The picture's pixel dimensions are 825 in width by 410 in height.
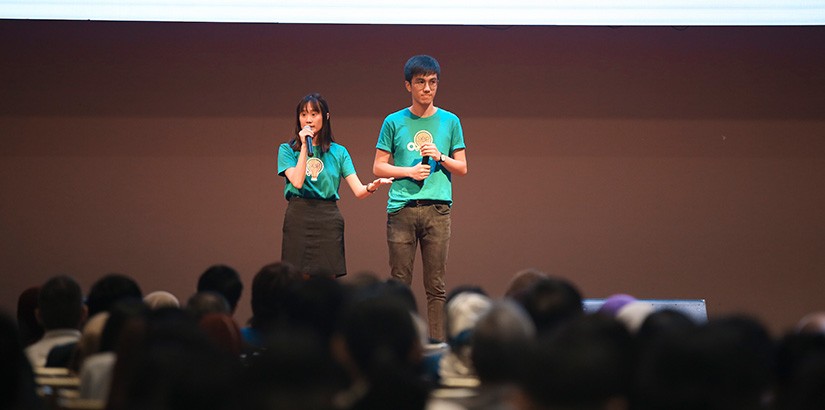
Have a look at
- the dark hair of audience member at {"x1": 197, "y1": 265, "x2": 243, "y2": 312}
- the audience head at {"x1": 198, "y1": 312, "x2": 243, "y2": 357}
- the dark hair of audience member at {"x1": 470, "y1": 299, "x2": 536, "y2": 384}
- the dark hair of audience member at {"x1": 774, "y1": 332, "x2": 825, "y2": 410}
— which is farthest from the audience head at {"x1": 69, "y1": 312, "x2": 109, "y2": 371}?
the dark hair of audience member at {"x1": 774, "y1": 332, "x2": 825, "y2": 410}

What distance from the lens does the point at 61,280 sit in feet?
10.6

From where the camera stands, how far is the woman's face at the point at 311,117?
4820 mm

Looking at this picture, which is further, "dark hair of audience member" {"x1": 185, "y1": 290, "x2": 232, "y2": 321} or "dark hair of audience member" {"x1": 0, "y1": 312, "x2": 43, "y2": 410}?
"dark hair of audience member" {"x1": 185, "y1": 290, "x2": 232, "y2": 321}

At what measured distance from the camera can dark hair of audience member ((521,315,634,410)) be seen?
185cm

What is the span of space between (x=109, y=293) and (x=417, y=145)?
6.06 ft

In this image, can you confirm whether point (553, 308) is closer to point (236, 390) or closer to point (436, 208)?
point (236, 390)

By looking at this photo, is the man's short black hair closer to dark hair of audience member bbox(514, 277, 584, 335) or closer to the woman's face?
the woman's face

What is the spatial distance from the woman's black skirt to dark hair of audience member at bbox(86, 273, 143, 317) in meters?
1.51

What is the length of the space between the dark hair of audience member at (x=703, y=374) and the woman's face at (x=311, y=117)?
3078 mm

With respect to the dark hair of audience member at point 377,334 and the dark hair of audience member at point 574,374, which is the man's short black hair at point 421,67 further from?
the dark hair of audience member at point 574,374

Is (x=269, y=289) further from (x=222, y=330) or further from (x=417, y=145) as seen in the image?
(x=417, y=145)

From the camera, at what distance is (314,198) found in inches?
192

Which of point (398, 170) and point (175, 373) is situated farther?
point (398, 170)

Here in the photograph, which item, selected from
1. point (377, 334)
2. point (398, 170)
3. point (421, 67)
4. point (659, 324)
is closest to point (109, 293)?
point (377, 334)
